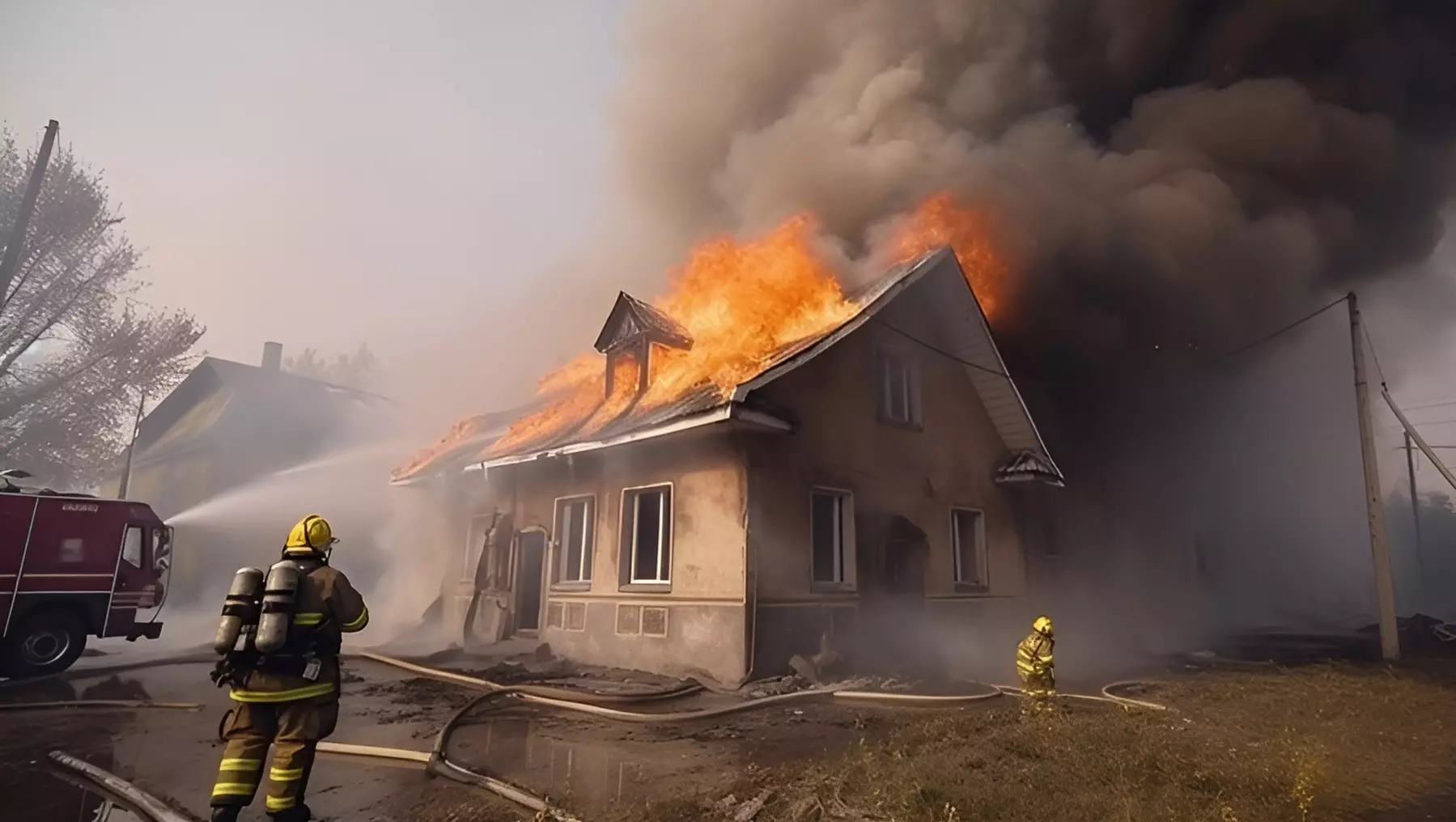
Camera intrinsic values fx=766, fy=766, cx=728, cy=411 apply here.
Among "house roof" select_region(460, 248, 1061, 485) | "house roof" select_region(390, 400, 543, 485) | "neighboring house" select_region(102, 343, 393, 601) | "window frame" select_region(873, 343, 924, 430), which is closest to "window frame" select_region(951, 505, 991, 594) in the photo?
"house roof" select_region(460, 248, 1061, 485)

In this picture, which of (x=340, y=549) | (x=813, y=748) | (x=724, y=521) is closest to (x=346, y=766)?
(x=813, y=748)

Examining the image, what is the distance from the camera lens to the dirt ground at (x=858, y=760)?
4730mm

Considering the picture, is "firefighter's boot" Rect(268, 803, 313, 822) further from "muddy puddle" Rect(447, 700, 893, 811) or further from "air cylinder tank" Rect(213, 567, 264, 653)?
"muddy puddle" Rect(447, 700, 893, 811)

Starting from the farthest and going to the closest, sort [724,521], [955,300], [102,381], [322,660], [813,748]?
[102,381] < [955,300] < [724,521] < [813,748] < [322,660]

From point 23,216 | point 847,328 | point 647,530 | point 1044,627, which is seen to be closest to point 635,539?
point 647,530

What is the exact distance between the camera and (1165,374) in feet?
65.5

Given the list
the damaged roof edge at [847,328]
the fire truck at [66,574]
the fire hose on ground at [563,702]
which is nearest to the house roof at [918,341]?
the damaged roof edge at [847,328]

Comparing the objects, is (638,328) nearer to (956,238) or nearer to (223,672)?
(956,238)

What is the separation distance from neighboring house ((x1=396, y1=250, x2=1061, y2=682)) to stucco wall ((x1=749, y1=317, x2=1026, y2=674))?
0.03 m

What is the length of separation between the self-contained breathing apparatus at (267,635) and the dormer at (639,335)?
27.9ft

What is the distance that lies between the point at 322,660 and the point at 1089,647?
16.8 m

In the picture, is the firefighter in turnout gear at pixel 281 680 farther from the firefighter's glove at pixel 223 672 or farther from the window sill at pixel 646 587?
the window sill at pixel 646 587

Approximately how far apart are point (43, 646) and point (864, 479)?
12520 mm

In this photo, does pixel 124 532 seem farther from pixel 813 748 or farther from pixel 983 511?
pixel 983 511
